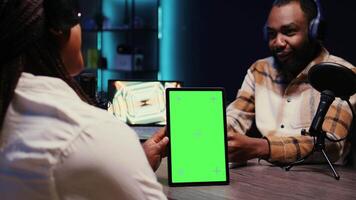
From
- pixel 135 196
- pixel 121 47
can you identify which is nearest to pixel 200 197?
pixel 135 196

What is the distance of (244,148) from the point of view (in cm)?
138

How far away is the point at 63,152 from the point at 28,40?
15 cm

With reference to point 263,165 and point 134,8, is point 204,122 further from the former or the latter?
point 134,8

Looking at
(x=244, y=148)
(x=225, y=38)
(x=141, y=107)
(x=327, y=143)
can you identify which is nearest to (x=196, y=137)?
(x=244, y=148)

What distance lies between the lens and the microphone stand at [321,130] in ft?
4.45

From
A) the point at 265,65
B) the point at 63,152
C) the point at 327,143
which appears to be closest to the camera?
the point at 63,152

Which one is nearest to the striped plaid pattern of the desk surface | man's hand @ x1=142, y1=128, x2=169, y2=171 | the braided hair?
the desk surface

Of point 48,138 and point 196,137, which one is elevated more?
point 48,138

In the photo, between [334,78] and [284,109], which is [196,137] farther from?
[284,109]

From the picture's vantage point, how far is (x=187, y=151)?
122 centimetres

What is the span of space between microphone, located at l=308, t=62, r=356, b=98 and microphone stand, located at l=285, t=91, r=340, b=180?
0.8 inches

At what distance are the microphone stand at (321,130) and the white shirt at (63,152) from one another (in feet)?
2.76

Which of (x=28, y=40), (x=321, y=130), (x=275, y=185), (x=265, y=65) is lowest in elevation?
(x=275, y=185)

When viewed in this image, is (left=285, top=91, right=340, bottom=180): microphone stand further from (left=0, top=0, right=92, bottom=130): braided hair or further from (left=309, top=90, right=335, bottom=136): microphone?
(left=0, top=0, right=92, bottom=130): braided hair
